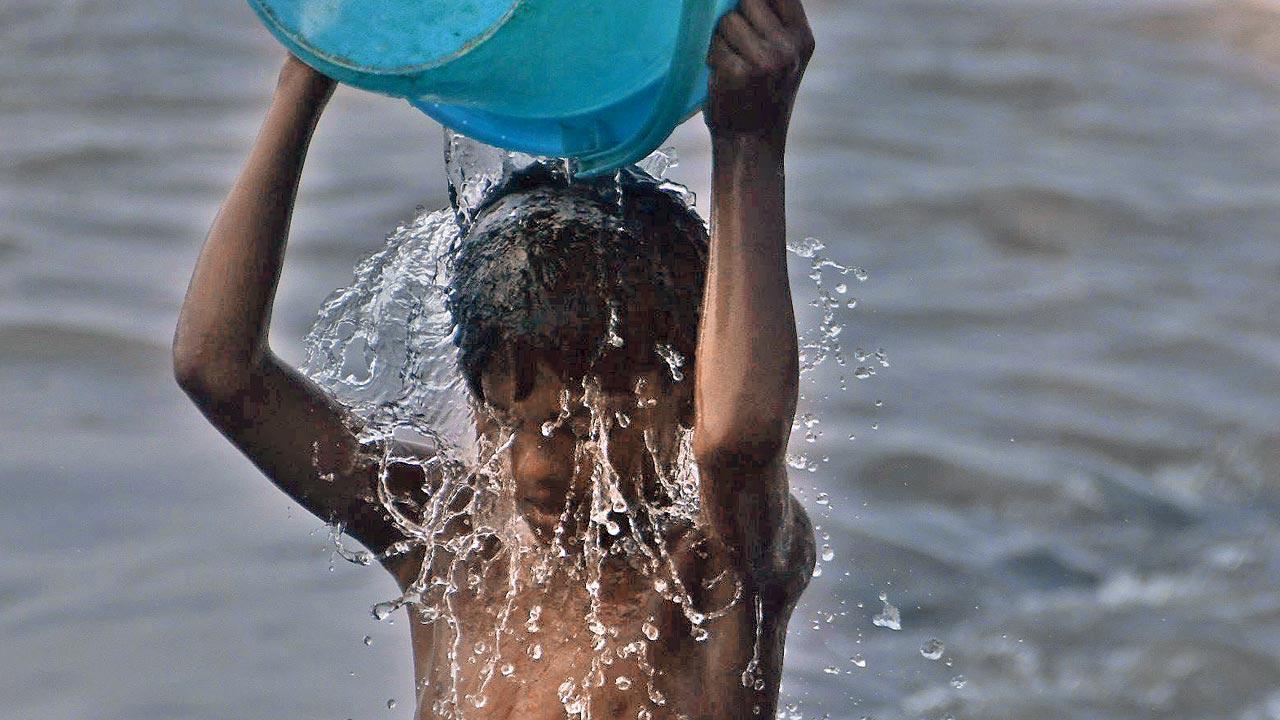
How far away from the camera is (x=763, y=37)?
2.10m

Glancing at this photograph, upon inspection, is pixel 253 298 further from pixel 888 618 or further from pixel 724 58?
pixel 888 618

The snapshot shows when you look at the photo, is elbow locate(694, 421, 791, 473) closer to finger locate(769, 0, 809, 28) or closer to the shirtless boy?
the shirtless boy

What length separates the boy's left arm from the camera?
6.86 feet

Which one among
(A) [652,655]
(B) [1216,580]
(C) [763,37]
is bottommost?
(B) [1216,580]

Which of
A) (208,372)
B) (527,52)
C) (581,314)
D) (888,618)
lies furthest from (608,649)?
(888,618)

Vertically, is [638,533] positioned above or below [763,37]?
below

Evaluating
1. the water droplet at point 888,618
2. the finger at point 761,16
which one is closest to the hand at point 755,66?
the finger at point 761,16

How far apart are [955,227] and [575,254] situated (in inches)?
139

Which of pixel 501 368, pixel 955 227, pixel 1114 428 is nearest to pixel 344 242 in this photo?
pixel 955 227

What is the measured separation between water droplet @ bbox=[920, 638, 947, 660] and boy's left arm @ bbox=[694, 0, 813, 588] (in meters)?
2.20

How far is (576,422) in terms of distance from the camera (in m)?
2.42

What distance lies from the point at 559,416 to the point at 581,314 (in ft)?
0.43

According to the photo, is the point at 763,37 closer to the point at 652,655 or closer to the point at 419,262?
the point at 652,655

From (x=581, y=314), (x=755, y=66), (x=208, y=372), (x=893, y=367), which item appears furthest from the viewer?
(x=893, y=367)
